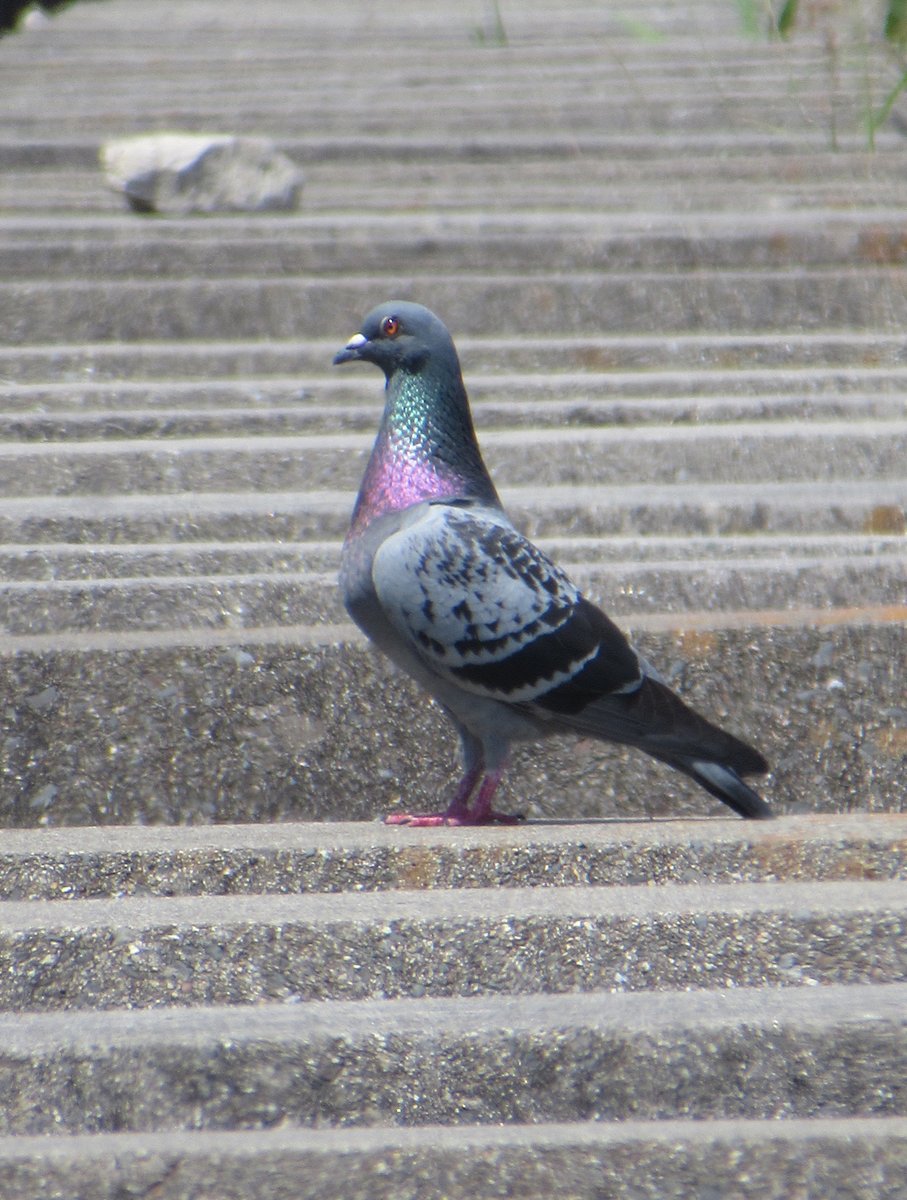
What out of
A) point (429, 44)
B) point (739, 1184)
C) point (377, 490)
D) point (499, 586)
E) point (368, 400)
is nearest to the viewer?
point (739, 1184)

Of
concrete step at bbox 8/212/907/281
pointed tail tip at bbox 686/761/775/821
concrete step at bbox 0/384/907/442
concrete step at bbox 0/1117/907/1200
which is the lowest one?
pointed tail tip at bbox 686/761/775/821

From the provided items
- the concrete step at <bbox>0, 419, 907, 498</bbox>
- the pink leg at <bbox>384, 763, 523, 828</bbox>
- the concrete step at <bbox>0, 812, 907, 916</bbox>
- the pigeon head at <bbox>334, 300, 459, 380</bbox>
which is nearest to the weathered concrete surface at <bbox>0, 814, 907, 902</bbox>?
the concrete step at <bbox>0, 812, 907, 916</bbox>

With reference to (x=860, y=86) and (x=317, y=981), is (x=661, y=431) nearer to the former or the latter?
(x=317, y=981)

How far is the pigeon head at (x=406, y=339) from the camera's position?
10.6 feet

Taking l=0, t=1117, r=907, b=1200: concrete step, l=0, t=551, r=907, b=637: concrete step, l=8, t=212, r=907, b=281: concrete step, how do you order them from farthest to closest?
l=8, t=212, r=907, b=281: concrete step, l=0, t=551, r=907, b=637: concrete step, l=0, t=1117, r=907, b=1200: concrete step

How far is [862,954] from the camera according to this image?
204cm

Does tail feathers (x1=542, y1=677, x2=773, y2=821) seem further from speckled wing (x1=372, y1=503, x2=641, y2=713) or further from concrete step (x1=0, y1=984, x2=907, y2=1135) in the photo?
concrete step (x1=0, y1=984, x2=907, y2=1135)

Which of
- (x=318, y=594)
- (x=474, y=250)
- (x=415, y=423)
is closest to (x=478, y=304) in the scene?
(x=474, y=250)

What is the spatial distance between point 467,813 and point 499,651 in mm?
310

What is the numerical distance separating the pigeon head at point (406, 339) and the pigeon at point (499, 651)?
0.35 meters

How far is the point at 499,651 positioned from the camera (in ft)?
9.49

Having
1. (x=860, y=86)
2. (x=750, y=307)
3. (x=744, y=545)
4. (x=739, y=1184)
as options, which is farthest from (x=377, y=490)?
(x=860, y=86)

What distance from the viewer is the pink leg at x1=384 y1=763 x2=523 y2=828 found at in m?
2.79

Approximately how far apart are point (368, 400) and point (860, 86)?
138 inches
